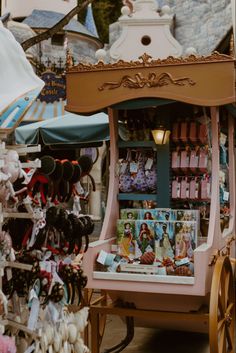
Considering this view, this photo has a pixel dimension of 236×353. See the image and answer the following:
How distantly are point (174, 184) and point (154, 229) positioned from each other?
60 centimetres

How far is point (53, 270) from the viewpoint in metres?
2.82

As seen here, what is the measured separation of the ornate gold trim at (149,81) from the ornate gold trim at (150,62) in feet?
0.27

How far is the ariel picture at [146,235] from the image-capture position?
14.4 feet

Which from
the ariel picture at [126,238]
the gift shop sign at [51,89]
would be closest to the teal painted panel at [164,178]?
the ariel picture at [126,238]

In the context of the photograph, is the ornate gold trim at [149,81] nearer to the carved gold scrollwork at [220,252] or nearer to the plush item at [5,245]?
the carved gold scrollwork at [220,252]

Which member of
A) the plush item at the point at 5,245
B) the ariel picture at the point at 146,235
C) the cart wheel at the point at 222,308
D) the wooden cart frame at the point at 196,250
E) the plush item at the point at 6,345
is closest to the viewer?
the plush item at the point at 6,345

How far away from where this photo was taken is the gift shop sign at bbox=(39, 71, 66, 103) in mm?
14617

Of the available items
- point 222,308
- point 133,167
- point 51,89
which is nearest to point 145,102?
point 133,167

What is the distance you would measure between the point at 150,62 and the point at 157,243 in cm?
144

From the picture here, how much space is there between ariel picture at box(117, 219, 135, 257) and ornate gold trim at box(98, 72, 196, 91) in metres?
1.12


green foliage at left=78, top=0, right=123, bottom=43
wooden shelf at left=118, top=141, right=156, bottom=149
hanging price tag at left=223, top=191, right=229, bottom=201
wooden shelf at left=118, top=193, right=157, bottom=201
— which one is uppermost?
green foliage at left=78, top=0, right=123, bottom=43

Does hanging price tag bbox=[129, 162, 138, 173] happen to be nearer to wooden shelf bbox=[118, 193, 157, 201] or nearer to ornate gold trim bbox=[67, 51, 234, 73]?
wooden shelf bbox=[118, 193, 157, 201]

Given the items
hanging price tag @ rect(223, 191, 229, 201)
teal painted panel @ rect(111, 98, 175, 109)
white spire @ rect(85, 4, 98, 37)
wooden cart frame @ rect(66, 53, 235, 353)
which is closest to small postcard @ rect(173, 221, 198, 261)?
wooden cart frame @ rect(66, 53, 235, 353)

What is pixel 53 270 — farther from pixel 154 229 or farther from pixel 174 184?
pixel 174 184
